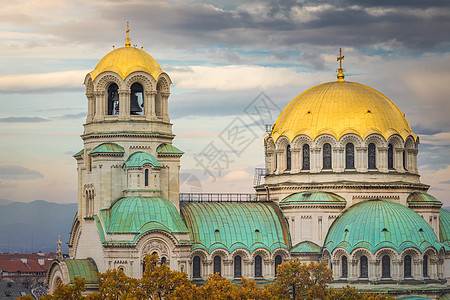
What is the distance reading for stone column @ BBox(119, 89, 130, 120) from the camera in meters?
82.9

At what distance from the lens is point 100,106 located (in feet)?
274

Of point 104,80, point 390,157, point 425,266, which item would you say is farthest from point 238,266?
point 104,80

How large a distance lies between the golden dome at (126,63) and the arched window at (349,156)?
59.3ft

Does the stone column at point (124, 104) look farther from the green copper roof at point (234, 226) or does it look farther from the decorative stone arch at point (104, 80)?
the green copper roof at point (234, 226)

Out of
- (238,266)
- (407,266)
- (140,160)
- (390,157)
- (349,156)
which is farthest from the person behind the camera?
(390,157)

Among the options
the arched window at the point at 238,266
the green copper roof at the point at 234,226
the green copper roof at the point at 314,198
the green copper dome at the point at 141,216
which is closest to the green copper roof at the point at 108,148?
the green copper dome at the point at 141,216

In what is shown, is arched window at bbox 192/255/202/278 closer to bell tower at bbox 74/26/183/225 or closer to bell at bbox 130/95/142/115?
bell tower at bbox 74/26/183/225

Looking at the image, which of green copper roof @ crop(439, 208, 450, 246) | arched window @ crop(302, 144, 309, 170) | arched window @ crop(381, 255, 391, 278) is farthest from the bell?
green copper roof @ crop(439, 208, 450, 246)

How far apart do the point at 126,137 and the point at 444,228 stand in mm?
30511

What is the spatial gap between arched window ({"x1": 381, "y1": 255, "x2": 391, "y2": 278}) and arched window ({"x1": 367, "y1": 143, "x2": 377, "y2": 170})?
9843 millimetres

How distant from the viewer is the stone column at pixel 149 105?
3287 inches

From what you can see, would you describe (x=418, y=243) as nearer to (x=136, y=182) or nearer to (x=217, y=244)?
(x=217, y=244)

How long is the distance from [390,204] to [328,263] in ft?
24.0

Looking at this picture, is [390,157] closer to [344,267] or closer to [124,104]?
[344,267]
